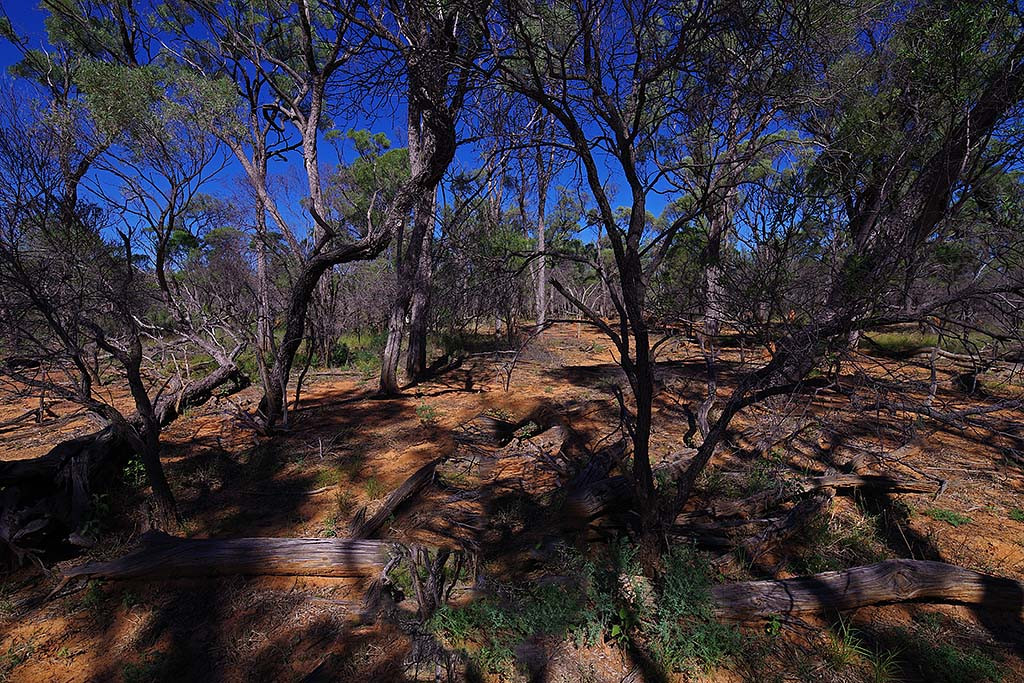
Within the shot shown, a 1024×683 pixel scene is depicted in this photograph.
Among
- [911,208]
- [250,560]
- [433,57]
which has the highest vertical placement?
[433,57]

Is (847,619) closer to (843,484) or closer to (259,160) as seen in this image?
(843,484)

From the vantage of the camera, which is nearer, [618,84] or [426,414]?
[618,84]

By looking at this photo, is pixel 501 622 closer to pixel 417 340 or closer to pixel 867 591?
pixel 867 591

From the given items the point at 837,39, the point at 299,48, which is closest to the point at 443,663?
the point at 837,39

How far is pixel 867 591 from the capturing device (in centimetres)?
Answer: 273

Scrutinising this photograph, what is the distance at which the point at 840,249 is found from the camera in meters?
2.50

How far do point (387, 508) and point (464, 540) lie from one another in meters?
0.73

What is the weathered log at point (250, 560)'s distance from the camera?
119 inches

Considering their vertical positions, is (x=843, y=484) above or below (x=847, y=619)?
above

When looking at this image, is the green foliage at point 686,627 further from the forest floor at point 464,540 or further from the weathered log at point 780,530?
the weathered log at point 780,530

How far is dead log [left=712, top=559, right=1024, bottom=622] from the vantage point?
8.64 ft

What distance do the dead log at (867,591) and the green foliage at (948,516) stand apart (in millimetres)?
1045

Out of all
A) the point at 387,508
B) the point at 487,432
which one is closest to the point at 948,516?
Answer: the point at 487,432

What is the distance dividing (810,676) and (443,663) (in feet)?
6.25
